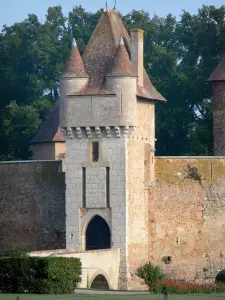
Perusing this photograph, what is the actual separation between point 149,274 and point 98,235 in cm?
310

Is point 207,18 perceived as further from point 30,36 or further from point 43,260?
point 43,260

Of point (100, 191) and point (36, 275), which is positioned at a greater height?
point (100, 191)

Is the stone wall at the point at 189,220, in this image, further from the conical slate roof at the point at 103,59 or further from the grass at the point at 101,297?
the grass at the point at 101,297

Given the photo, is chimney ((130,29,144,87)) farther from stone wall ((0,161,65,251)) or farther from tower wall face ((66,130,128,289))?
stone wall ((0,161,65,251))

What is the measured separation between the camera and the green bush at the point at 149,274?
6480 cm

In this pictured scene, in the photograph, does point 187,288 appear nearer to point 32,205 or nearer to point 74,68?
point 74,68

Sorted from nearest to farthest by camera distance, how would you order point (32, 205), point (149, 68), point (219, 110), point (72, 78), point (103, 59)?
point (72, 78) → point (103, 59) → point (32, 205) → point (219, 110) → point (149, 68)

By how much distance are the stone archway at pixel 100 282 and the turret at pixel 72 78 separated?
20.2 feet

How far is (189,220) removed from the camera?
6825 cm

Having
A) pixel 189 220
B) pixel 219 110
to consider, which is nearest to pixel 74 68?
pixel 189 220

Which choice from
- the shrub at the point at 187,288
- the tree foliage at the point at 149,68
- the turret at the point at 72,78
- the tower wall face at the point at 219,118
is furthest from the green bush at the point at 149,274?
the tree foliage at the point at 149,68

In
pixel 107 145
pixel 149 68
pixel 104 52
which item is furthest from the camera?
pixel 149 68

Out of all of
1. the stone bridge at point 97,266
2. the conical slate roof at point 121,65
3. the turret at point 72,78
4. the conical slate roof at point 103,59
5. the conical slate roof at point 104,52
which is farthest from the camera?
the conical slate roof at point 104,52

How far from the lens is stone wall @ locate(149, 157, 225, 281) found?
224 ft
